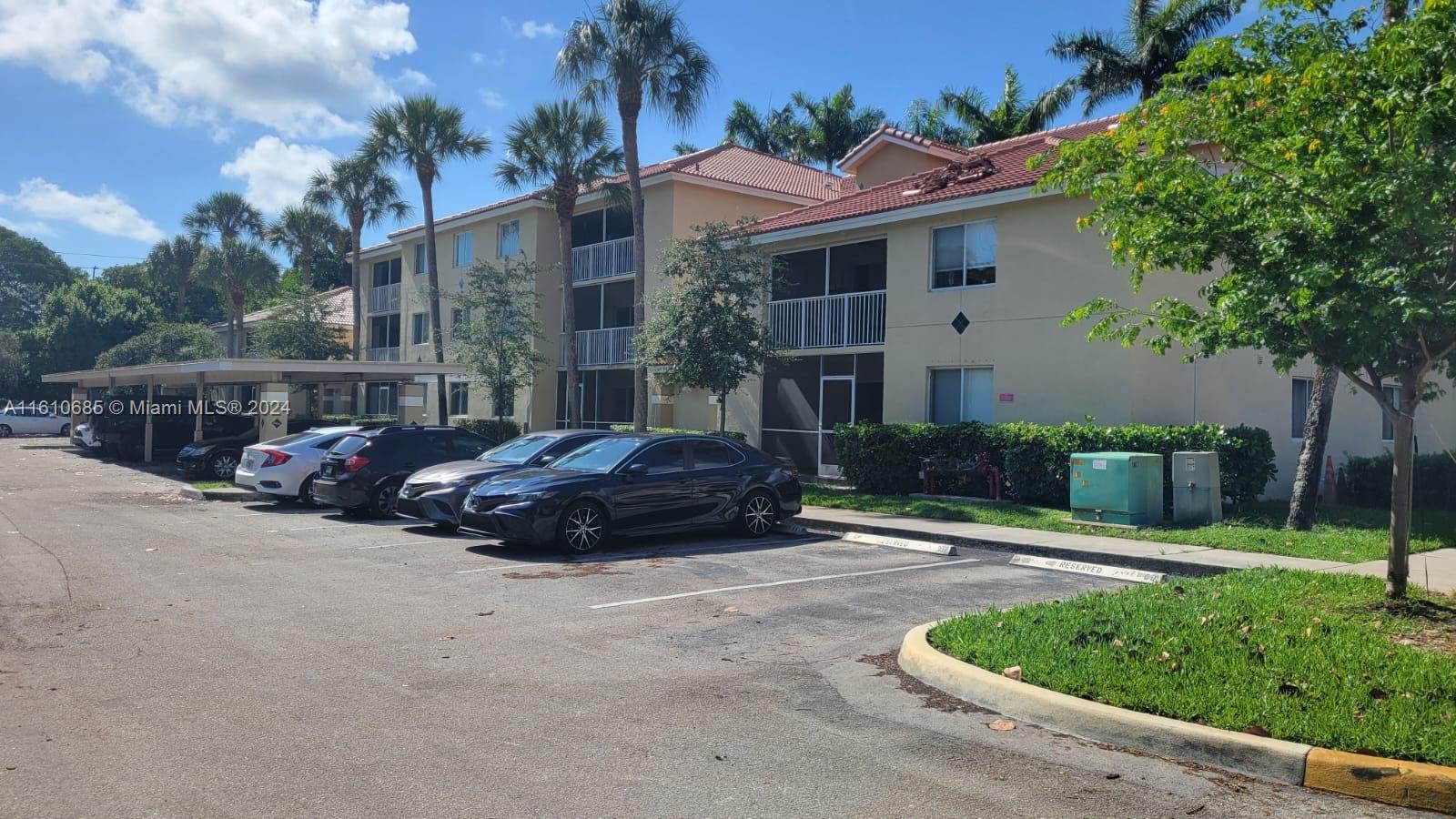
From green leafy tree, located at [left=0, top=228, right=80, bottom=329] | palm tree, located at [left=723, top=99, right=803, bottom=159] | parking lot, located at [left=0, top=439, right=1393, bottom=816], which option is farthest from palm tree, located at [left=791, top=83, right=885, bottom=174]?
green leafy tree, located at [left=0, top=228, right=80, bottom=329]

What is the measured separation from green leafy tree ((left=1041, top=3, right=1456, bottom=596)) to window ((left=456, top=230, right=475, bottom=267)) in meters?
29.4

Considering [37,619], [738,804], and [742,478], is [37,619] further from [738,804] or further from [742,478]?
[742,478]

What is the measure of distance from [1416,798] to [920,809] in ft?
7.32

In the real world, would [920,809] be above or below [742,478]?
below

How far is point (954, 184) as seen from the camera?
20.7 m

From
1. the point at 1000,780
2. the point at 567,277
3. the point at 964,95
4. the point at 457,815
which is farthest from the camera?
the point at 964,95

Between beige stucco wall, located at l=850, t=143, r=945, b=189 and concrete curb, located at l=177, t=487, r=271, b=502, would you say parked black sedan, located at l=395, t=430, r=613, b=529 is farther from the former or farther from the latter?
beige stucco wall, located at l=850, t=143, r=945, b=189

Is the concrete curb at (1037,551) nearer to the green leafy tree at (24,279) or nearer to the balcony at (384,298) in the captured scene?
the balcony at (384,298)

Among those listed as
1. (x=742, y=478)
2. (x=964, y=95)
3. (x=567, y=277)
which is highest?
(x=964, y=95)

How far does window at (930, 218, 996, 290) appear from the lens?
19.2m

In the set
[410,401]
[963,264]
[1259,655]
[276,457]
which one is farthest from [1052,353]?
[410,401]

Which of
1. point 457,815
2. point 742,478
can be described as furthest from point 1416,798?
point 742,478

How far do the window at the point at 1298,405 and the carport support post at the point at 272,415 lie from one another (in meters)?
19.4

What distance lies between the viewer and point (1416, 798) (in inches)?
186
